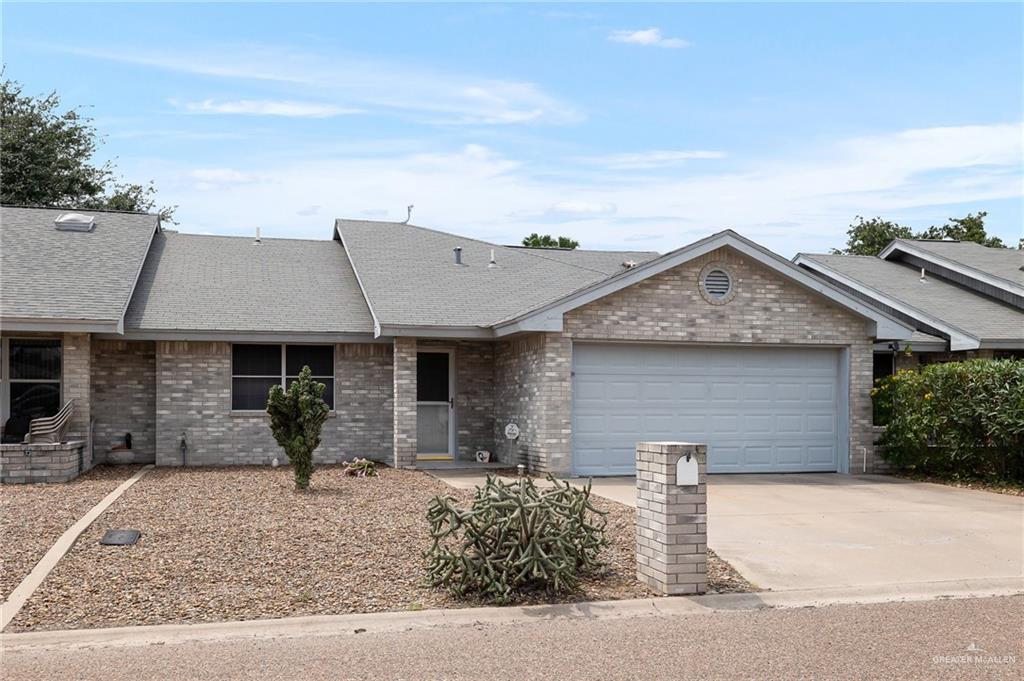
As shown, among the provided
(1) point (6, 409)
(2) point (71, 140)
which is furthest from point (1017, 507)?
(2) point (71, 140)

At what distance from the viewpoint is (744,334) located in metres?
16.8

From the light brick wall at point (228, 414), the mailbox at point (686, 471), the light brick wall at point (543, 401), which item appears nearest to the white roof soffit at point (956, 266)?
the light brick wall at point (543, 401)

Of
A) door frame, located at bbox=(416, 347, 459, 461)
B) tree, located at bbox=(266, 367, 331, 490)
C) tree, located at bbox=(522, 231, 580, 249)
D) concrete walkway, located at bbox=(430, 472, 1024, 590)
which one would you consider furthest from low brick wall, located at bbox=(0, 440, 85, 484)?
tree, located at bbox=(522, 231, 580, 249)

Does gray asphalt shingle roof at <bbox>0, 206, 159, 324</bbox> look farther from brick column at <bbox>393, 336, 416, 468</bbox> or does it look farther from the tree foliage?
the tree foliage

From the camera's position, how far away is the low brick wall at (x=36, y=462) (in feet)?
46.4

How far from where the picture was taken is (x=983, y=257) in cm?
2434

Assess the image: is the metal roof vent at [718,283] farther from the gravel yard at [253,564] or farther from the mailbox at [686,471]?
the mailbox at [686,471]

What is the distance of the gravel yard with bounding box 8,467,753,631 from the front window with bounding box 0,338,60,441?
5140mm

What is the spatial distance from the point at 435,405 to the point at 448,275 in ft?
9.66

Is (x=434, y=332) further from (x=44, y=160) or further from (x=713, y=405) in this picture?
(x=44, y=160)

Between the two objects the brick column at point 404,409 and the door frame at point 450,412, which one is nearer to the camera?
the brick column at point 404,409

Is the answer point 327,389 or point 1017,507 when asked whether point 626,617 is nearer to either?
point 1017,507

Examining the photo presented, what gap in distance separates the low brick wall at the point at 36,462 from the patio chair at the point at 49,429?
412 mm

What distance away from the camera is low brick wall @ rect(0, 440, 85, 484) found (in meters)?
14.1
